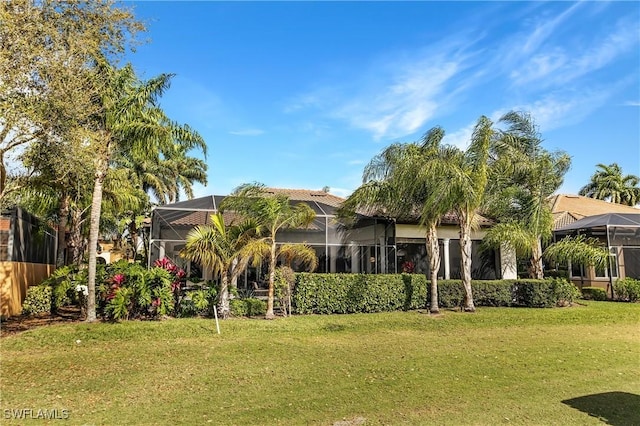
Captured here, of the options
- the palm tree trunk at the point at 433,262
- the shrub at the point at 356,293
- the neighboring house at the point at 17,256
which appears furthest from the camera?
the palm tree trunk at the point at 433,262

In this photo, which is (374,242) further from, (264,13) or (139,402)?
(139,402)

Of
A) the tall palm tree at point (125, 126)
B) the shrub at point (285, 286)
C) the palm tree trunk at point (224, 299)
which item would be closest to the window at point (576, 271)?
the shrub at point (285, 286)

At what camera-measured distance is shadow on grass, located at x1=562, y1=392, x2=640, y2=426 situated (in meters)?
4.94

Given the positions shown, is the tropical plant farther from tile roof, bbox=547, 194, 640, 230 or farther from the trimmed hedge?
tile roof, bbox=547, 194, 640, 230

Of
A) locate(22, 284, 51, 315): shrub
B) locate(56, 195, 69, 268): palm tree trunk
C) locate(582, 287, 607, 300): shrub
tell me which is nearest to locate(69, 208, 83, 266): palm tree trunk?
locate(56, 195, 69, 268): palm tree trunk

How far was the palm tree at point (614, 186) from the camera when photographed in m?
37.3

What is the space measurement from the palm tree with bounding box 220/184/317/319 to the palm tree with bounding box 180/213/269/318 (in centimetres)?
37

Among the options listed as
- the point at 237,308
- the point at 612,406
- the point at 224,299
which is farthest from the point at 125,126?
the point at 612,406

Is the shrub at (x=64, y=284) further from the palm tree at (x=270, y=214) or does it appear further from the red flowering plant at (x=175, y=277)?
the palm tree at (x=270, y=214)

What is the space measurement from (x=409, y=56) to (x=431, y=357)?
864 centimetres

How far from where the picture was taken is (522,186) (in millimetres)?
18375

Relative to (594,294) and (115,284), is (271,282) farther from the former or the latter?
(594,294)

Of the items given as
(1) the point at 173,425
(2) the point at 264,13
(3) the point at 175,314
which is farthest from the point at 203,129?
(1) the point at 173,425

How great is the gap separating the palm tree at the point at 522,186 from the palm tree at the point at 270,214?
751 centimetres
